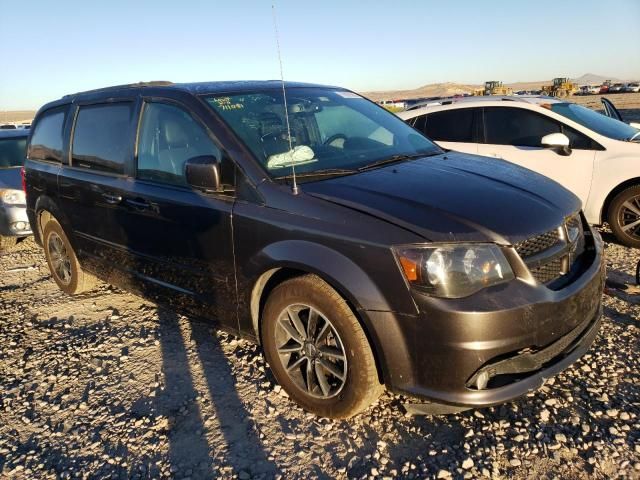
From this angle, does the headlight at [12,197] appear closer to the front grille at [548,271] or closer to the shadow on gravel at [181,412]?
the shadow on gravel at [181,412]

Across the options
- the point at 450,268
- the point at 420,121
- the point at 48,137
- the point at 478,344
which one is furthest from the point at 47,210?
the point at 420,121

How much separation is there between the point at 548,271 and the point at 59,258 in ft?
14.9

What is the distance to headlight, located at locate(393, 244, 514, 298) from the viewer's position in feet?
7.32

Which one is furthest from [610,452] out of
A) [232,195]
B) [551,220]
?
[232,195]

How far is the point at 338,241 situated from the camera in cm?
243

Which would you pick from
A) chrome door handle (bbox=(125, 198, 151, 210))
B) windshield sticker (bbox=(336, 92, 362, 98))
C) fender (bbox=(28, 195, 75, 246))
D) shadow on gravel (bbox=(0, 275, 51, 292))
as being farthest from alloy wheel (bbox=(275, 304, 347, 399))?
shadow on gravel (bbox=(0, 275, 51, 292))

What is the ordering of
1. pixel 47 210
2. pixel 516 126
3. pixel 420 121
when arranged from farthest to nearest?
pixel 420 121 < pixel 516 126 < pixel 47 210

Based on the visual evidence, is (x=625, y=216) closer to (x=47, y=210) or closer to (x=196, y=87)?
(x=196, y=87)

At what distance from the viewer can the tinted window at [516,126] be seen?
595 cm

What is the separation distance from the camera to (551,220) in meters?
2.58

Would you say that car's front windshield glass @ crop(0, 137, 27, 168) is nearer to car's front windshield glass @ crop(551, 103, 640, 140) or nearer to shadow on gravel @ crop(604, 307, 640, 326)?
car's front windshield glass @ crop(551, 103, 640, 140)

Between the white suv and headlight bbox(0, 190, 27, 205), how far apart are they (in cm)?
565

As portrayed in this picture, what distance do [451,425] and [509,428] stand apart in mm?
292

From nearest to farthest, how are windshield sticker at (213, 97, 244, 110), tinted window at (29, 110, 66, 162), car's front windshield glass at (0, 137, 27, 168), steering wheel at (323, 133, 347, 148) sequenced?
windshield sticker at (213, 97, 244, 110) < steering wheel at (323, 133, 347, 148) < tinted window at (29, 110, 66, 162) < car's front windshield glass at (0, 137, 27, 168)
